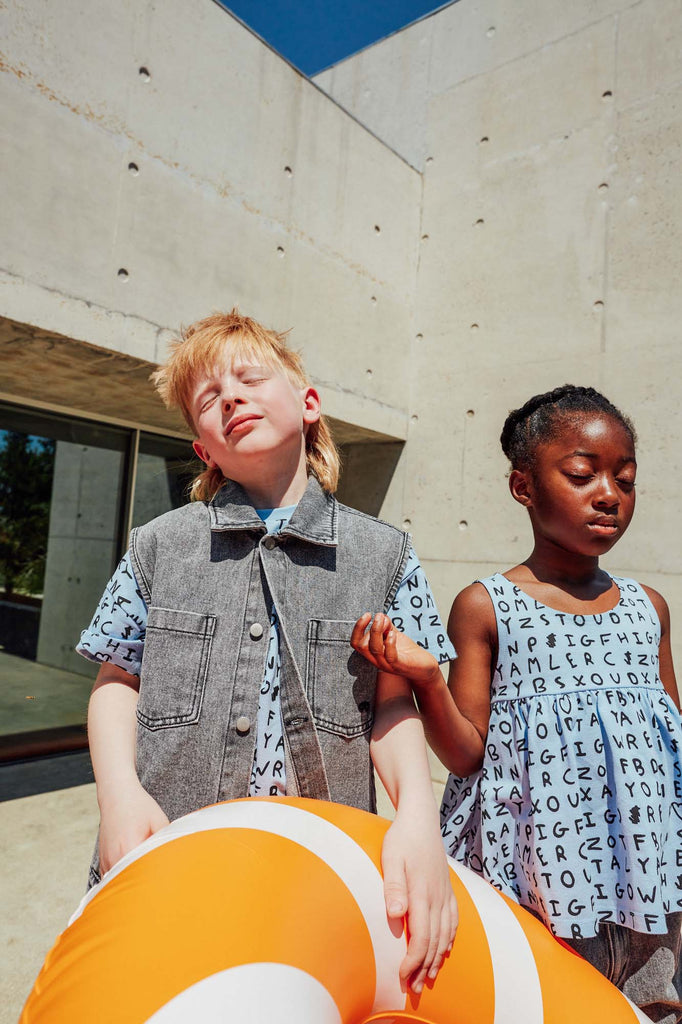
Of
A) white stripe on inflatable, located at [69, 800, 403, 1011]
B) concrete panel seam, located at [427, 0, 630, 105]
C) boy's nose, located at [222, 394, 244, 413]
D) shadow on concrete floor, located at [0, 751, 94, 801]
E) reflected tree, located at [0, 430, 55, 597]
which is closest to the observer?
white stripe on inflatable, located at [69, 800, 403, 1011]

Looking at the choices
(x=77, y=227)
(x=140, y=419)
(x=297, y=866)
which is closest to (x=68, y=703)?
(x=140, y=419)

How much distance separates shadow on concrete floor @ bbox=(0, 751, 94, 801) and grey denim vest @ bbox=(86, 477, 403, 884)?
12.5 ft

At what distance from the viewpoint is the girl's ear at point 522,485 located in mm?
1607

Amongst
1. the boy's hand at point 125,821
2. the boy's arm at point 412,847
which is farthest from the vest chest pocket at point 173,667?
the boy's arm at point 412,847

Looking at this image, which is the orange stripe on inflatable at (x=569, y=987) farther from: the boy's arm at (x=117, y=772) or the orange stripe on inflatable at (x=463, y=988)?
the boy's arm at (x=117, y=772)

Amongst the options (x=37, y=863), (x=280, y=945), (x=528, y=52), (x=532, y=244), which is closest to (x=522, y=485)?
(x=280, y=945)

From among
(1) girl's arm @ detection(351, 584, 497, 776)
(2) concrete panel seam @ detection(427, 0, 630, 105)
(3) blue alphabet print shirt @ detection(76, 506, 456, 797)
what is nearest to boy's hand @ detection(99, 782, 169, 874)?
(3) blue alphabet print shirt @ detection(76, 506, 456, 797)

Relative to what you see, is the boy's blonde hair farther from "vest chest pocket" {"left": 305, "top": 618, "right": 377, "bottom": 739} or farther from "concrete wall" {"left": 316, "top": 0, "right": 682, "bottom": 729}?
"concrete wall" {"left": 316, "top": 0, "right": 682, "bottom": 729}

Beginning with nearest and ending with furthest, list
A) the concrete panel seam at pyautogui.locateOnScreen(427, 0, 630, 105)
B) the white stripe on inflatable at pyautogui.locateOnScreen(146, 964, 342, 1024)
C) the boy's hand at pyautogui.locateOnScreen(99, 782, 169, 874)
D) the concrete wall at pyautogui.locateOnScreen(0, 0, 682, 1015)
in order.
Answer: the white stripe on inflatable at pyautogui.locateOnScreen(146, 964, 342, 1024)
the boy's hand at pyautogui.locateOnScreen(99, 782, 169, 874)
the concrete wall at pyautogui.locateOnScreen(0, 0, 682, 1015)
the concrete panel seam at pyautogui.locateOnScreen(427, 0, 630, 105)

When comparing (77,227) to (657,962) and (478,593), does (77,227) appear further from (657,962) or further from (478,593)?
(657,962)

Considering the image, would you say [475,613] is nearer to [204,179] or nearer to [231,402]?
[231,402]

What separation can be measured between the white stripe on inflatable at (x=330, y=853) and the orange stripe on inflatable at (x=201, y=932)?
0.06 ft

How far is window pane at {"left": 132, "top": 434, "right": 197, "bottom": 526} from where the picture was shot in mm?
5559

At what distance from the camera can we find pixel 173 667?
4.04ft
